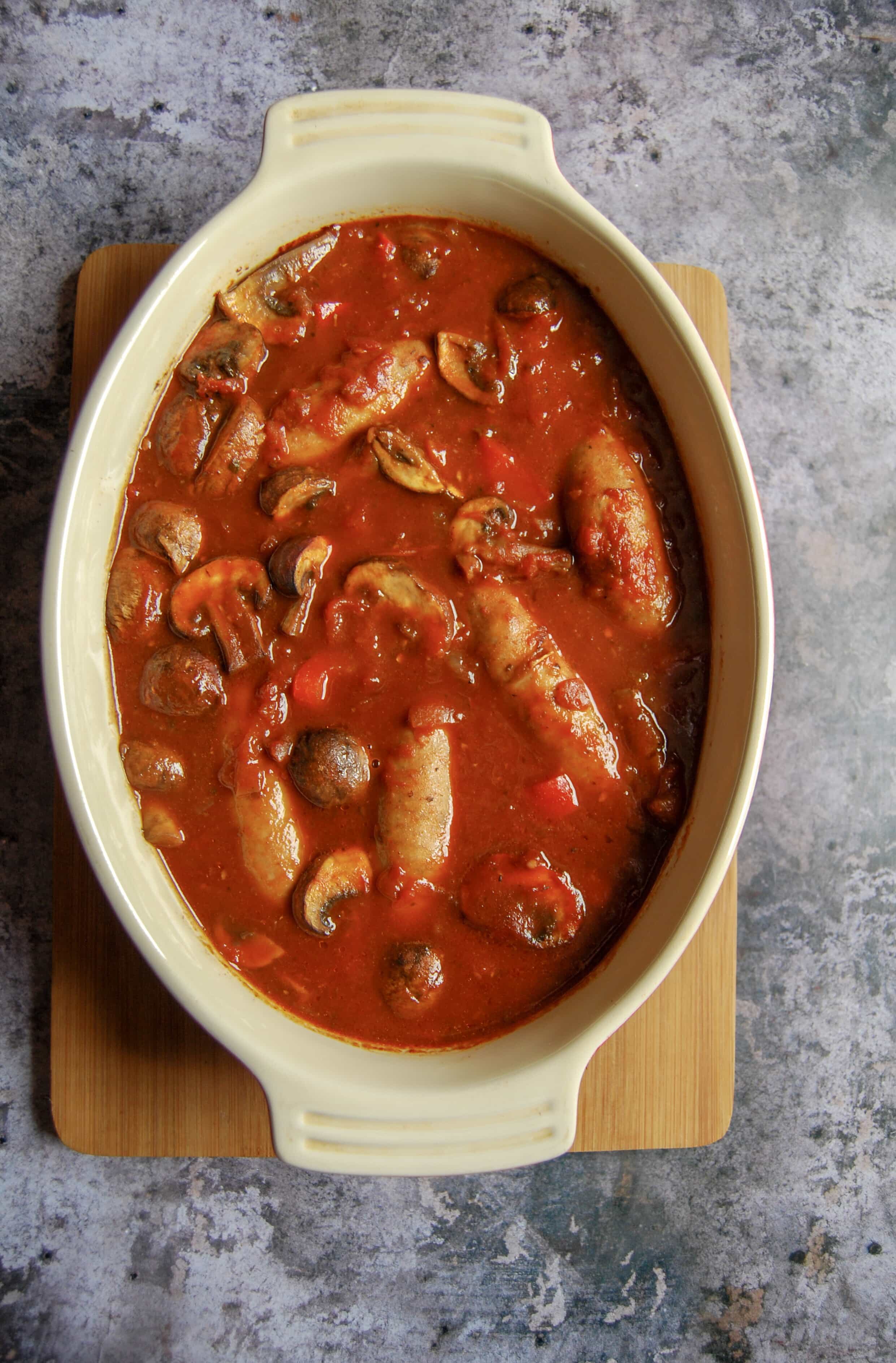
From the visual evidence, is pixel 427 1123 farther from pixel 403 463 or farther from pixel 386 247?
pixel 386 247

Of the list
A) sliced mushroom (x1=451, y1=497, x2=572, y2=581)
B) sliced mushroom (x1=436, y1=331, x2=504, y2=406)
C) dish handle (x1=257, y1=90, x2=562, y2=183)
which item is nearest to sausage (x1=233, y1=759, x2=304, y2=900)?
sliced mushroom (x1=451, y1=497, x2=572, y2=581)

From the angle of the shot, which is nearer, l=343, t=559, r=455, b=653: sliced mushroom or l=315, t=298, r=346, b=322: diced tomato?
l=343, t=559, r=455, b=653: sliced mushroom

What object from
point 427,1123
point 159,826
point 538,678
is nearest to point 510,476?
point 538,678

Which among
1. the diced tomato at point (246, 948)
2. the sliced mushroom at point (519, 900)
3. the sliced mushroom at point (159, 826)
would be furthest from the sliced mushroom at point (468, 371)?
the diced tomato at point (246, 948)

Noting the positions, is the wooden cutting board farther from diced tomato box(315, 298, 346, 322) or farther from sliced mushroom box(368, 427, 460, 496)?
sliced mushroom box(368, 427, 460, 496)

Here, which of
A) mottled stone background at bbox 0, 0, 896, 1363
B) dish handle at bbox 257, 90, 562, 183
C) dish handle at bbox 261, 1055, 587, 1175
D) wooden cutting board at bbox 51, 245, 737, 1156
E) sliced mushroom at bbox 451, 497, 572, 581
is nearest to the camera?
dish handle at bbox 261, 1055, 587, 1175

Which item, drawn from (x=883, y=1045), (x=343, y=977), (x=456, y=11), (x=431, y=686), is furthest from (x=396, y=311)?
(x=883, y=1045)

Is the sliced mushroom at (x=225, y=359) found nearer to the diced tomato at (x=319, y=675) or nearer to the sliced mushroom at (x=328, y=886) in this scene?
the diced tomato at (x=319, y=675)

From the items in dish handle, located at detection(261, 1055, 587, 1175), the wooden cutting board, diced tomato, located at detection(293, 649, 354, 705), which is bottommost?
the wooden cutting board
